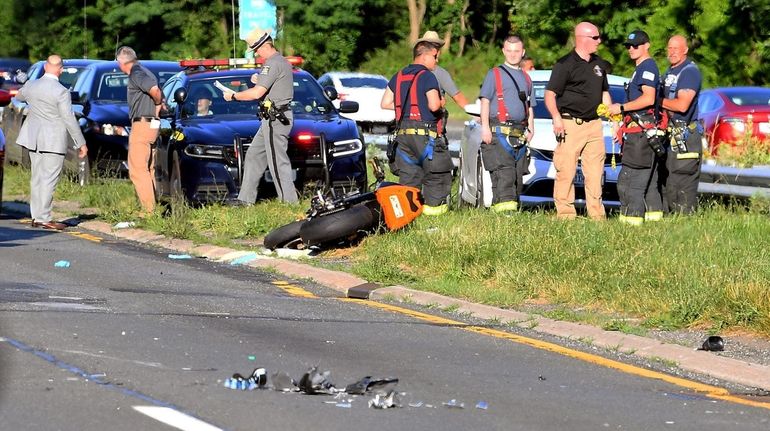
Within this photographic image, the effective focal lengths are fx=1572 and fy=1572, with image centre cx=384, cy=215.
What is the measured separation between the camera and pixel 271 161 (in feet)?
52.0

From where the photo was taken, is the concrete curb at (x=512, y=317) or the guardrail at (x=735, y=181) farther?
the guardrail at (x=735, y=181)

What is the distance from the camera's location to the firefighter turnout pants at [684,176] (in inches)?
558

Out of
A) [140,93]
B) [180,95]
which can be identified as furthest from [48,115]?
[180,95]

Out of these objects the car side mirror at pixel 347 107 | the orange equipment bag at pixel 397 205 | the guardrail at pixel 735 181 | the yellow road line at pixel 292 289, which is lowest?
the yellow road line at pixel 292 289

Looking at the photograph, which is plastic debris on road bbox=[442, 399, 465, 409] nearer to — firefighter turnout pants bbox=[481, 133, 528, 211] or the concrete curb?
the concrete curb

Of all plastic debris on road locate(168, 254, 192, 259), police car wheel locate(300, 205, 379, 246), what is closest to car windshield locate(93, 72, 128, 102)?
plastic debris on road locate(168, 254, 192, 259)

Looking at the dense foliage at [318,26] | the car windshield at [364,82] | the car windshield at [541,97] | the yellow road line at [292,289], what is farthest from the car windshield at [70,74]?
the dense foliage at [318,26]

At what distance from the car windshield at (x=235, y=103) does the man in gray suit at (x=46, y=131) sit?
4.33ft

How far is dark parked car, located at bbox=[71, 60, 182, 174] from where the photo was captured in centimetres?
2066

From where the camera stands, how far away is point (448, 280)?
11711 millimetres

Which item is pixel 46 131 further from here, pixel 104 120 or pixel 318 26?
pixel 318 26

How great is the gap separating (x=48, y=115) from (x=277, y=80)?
2.57m

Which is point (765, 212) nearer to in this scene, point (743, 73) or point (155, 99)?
point (155, 99)

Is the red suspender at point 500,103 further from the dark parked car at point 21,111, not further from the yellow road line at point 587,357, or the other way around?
the dark parked car at point 21,111
